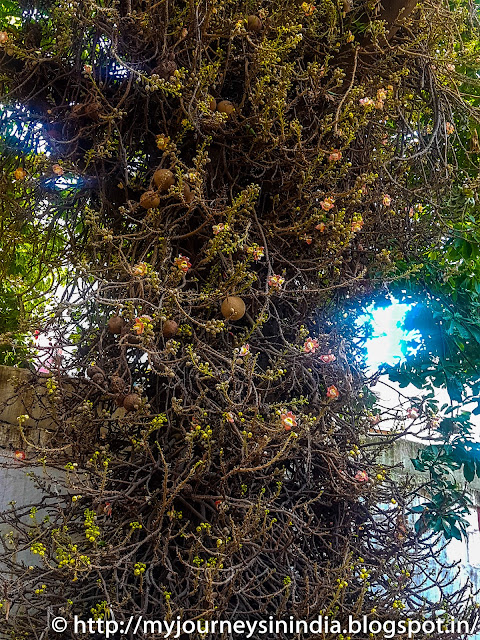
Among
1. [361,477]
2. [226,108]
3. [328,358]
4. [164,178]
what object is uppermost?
[226,108]

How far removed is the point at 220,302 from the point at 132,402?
259mm

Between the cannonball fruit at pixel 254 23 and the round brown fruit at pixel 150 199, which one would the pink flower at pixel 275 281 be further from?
the cannonball fruit at pixel 254 23

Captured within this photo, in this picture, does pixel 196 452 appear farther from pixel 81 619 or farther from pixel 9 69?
pixel 9 69

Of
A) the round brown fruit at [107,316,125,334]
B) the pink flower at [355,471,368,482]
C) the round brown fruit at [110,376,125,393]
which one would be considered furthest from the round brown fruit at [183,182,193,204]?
the pink flower at [355,471,368,482]

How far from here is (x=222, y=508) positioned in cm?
95

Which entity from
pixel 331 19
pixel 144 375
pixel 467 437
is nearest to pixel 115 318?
pixel 144 375

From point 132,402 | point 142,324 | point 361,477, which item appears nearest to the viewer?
point 142,324

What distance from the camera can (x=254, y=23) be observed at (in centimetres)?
112

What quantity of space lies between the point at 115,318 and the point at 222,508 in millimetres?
392

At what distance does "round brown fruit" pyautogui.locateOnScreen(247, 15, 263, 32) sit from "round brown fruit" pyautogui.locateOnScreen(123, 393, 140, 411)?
0.79m

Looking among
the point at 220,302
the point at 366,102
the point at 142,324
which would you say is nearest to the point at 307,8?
the point at 366,102

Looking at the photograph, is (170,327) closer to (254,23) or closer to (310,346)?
(310,346)

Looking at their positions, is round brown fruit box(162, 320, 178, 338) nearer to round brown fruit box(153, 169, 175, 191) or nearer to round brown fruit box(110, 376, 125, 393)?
round brown fruit box(110, 376, 125, 393)

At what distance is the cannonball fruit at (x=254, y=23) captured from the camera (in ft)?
3.68
